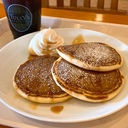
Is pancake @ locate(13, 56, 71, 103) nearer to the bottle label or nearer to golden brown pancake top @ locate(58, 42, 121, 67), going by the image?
golden brown pancake top @ locate(58, 42, 121, 67)

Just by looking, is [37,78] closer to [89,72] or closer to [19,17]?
[89,72]

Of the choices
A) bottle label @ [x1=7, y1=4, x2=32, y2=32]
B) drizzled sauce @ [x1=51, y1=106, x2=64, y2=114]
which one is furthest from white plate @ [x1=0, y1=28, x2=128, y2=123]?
bottle label @ [x1=7, y1=4, x2=32, y2=32]

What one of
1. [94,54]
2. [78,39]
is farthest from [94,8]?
[94,54]

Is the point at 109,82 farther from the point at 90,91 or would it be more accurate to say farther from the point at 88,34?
the point at 88,34

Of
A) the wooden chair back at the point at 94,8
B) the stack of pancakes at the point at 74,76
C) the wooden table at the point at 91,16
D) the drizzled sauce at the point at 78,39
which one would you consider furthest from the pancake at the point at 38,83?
the wooden chair back at the point at 94,8

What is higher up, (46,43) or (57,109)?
(46,43)

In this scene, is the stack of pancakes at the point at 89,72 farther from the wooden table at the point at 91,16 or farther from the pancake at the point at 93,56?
the wooden table at the point at 91,16

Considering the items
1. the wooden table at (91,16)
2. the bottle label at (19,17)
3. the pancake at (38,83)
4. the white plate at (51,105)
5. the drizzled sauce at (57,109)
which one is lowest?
the drizzled sauce at (57,109)

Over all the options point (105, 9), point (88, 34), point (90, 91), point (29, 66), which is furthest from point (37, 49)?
point (105, 9)
